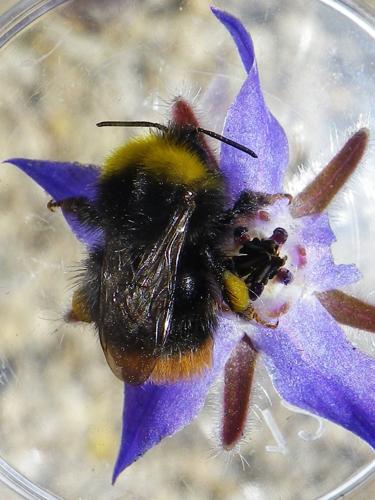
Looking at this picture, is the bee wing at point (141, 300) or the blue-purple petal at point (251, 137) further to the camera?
the blue-purple petal at point (251, 137)

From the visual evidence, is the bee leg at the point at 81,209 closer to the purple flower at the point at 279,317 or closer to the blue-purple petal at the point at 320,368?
the purple flower at the point at 279,317

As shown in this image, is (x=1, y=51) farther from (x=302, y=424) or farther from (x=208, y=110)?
(x=302, y=424)

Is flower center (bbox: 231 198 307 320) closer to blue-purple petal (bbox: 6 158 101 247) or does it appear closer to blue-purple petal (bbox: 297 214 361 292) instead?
blue-purple petal (bbox: 297 214 361 292)

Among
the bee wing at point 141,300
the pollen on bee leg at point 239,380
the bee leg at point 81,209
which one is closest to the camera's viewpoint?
the bee wing at point 141,300

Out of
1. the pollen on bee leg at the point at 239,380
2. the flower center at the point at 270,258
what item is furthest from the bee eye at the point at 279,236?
the pollen on bee leg at the point at 239,380

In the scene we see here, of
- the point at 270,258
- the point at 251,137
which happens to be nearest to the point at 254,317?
the point at 270,258

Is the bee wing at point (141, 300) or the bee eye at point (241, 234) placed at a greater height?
the bee wing at point (141, 300)
